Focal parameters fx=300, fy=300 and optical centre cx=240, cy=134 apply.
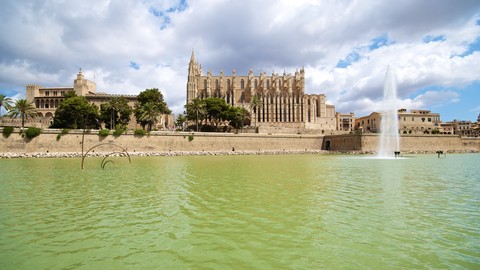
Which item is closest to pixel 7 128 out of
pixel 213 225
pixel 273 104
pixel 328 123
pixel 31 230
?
pixel 31 230

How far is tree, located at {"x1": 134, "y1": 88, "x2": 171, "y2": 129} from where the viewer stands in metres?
55.2

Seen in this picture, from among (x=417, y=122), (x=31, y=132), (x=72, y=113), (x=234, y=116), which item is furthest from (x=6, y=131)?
(x=417, y=122)

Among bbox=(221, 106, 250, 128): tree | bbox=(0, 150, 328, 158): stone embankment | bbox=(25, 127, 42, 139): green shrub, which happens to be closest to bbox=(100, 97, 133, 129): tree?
bbox=(25, 127, 42, 139): green shrub

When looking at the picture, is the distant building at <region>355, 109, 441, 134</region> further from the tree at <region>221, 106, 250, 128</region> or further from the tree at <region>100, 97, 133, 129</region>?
the tree at <region>100, 97, 133, 129</region>

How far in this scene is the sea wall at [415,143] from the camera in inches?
2026

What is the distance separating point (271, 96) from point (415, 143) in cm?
4174

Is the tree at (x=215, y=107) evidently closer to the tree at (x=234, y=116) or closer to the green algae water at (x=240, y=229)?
the tree at (x=234, y=116)

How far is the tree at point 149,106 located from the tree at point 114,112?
2.25 meters

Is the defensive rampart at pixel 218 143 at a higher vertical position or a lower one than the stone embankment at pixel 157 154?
→ higher

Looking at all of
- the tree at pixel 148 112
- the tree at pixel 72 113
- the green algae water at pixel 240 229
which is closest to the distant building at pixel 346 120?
the tree at pixel 148 112

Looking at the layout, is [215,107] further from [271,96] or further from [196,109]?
[271,96]

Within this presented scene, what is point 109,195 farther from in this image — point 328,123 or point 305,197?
point 328,123

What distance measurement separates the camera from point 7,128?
39.2m

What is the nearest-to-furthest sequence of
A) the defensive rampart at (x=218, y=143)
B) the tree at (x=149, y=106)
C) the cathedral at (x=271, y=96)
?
the defensive rampart at (x=218, y=143), the tree at (x=149, y=106), the cathedral at (x=271, y=96)
